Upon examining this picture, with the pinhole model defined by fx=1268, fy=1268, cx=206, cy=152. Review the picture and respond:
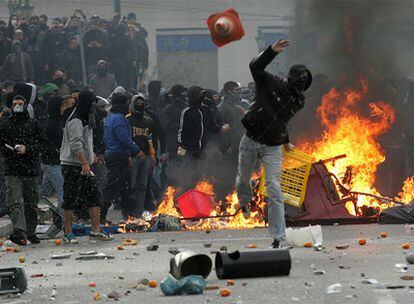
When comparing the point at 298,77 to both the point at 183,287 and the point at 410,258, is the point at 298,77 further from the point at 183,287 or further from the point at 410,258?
the point at 183,287

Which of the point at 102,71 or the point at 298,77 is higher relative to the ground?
the point at 102,71

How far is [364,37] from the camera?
742 inches

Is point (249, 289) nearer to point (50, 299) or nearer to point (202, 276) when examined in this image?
point (202, 276)

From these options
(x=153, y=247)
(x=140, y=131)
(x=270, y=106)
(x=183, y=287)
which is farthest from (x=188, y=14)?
(x=183, y=287)

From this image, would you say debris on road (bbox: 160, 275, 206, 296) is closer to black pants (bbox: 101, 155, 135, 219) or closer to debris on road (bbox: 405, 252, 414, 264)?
debris on road (bbox: 405, 252, 414, 264)

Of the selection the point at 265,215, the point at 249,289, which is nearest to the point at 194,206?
the point at 265,215

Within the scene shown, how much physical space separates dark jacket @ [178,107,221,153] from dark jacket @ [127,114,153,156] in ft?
1.51

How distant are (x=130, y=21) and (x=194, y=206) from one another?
13.6m

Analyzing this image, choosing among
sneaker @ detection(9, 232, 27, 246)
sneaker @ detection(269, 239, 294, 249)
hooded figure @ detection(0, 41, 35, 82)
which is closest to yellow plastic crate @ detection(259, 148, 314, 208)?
sneaker @ detection(269, 239, 294, 249)

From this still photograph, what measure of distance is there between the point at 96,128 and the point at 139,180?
3.22 ft

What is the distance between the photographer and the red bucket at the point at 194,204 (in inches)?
598

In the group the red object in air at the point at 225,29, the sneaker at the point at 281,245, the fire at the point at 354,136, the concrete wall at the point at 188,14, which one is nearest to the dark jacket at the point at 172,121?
the fire at the point at 354,136

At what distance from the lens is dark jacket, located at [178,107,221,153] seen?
57.8 ft

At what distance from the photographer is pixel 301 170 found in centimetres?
1384
